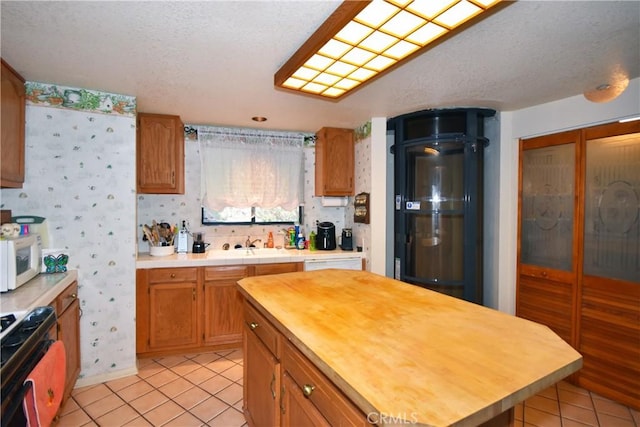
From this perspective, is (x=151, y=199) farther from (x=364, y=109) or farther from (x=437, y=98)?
(x=437, y=98)

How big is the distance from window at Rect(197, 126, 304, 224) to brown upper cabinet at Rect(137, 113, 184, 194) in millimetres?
404

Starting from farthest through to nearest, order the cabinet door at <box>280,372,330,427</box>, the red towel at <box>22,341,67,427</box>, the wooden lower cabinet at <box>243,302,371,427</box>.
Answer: the red towel at <box>22,341,67,427</box> → the cabinet door at <box>280,372,330,427</box> → the wooden lower cabinet at <box>243,302,371,427</box>

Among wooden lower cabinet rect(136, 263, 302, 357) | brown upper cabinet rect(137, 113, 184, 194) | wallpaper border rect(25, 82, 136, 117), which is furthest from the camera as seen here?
brown upper cabinet rect(137, 113, 184, 194)

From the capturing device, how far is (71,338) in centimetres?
228

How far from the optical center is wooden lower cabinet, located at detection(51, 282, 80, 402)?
6.82 ft

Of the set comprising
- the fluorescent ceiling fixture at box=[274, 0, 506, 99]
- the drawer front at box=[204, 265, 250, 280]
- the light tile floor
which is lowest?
the light tile floor

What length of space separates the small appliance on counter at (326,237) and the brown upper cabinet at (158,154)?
5.13ft

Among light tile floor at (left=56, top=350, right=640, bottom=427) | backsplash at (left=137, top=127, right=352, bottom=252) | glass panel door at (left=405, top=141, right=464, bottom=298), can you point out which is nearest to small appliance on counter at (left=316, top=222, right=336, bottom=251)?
backsplash at (left=137, top=127, right=352, bottom=252)

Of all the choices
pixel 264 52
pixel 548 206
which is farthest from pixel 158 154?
pixel 548 206

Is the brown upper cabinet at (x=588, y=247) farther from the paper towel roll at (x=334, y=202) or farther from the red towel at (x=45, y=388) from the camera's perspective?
the red towel at (x=45, y=388)

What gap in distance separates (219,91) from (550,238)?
3052mm

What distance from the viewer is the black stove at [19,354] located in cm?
115

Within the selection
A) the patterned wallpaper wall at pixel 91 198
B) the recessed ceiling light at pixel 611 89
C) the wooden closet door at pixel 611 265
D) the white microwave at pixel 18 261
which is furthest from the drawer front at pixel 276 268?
the recessed ceiling light at pixel 611 89

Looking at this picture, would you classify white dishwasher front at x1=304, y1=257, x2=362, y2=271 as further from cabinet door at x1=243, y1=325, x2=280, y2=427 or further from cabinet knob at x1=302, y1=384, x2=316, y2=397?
cabinet knob at x1=302, y1=384, x2=316, y2=397
